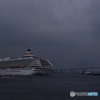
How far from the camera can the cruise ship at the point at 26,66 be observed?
232 feet

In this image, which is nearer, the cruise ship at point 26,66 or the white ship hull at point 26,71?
the white ship hull at point 26,71

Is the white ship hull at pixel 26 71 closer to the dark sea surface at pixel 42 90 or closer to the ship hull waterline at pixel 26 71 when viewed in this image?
the ship hull waterline at pixel 26 71

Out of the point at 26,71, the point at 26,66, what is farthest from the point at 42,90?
the point at 26,66

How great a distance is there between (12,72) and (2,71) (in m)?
4.76

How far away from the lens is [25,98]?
2425 centimetres

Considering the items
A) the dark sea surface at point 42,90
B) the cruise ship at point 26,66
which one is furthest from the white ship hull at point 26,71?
the dark sea surface at point 42,90

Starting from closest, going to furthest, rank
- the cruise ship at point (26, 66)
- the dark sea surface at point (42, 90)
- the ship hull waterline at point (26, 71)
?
the dark sea surface at point (42, 90)
the ship hull waterline at point (26, 71)
the cruise ship at point (26, 66)

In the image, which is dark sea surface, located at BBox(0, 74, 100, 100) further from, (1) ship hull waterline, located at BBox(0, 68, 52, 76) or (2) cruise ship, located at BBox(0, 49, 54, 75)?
(2) cruise ship, located at BBox(0, 49, 54, 75)

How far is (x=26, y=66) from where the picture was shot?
7244 cm

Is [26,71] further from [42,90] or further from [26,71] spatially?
[42,90]

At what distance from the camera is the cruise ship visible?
70750 mm

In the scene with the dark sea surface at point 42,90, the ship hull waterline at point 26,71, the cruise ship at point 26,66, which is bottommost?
the dark sea surface at point 42,90

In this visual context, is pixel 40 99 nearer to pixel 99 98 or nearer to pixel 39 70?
pixel 99 98

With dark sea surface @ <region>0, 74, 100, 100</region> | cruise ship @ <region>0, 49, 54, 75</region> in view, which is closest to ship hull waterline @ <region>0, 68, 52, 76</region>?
cruise ship @ <region>0, 49, 54, 75</region>
